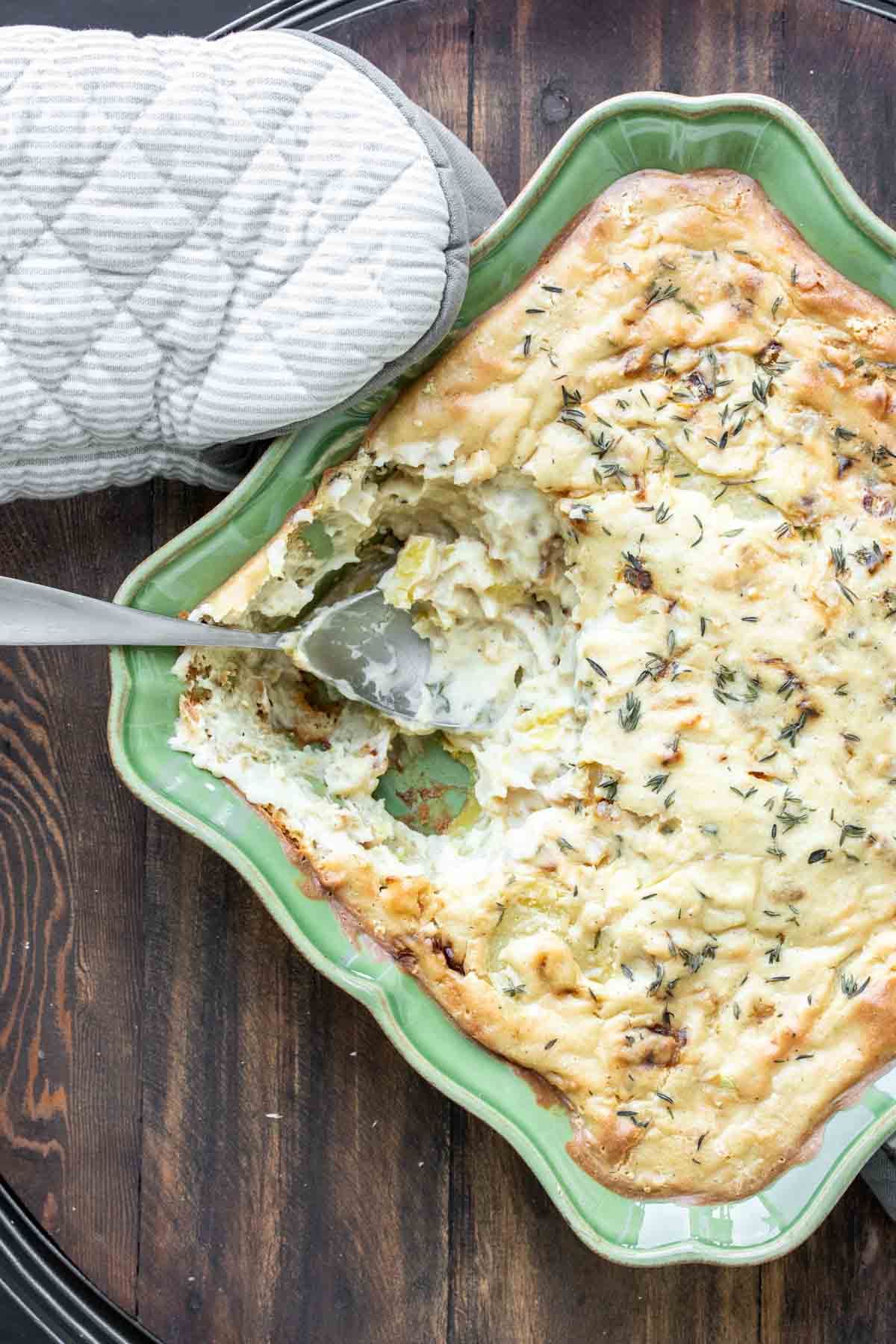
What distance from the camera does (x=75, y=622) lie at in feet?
5.99

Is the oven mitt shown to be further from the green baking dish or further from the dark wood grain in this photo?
the dark wood grain

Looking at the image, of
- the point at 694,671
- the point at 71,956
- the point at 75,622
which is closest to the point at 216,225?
the point at 75,622

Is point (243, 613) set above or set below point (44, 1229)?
above

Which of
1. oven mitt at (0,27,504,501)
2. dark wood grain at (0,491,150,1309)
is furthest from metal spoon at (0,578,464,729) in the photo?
oven mitt at (0,27,504,501)

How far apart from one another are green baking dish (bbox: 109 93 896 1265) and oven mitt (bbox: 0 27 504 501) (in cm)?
12

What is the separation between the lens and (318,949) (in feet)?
6.14

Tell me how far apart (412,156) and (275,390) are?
0.41 meters

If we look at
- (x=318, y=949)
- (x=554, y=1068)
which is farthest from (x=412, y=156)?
(x=554, y=1068)

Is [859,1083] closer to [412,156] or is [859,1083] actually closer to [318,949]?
[318,949]

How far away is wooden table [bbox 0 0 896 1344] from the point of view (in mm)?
2082

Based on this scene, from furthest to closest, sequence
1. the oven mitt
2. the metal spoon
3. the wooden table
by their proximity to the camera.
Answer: the wooden table, the metal spoon, the oven mitt

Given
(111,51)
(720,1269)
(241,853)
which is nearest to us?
(111,51)

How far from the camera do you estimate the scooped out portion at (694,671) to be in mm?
1806

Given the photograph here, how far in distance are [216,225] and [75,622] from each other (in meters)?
0.65
